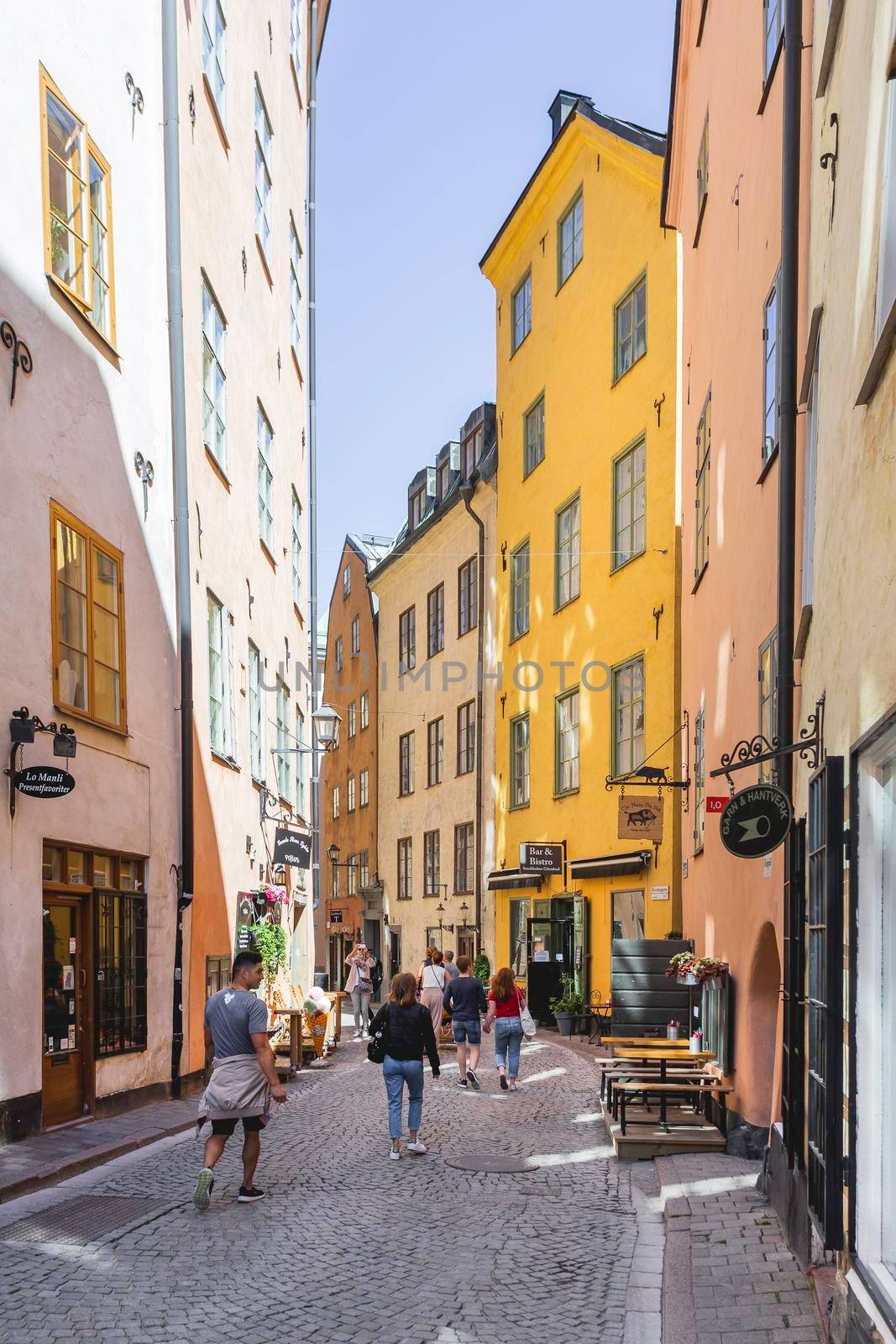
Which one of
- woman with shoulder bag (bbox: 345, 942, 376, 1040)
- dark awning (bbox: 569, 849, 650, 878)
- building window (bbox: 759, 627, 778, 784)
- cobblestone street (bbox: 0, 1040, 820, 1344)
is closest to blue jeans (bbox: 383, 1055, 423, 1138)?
cobblestone street (bbox: 0, 1040, 820, 1344)

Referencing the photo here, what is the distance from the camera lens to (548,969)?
75.3 ft

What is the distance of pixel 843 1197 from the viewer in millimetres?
5543

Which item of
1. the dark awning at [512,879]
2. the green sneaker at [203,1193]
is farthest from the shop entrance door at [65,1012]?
the dark awning at [512,879]

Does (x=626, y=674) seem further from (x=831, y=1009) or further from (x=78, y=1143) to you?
(x=831, y=1009)

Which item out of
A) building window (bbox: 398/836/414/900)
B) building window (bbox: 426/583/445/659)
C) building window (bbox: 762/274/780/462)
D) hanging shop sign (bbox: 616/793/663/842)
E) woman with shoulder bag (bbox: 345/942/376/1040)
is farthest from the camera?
building window (bbox: 398/836/414/900)

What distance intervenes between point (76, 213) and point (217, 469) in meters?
4.97

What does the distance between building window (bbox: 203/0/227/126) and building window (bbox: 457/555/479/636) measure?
50.4 feet

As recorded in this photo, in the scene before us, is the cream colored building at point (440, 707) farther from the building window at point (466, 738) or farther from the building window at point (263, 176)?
the building window at point (263, 176)

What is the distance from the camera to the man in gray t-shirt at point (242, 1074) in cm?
862

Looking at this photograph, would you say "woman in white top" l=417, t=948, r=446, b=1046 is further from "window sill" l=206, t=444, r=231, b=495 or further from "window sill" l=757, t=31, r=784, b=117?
"window sill" l=757, t=31, r=784, b=117

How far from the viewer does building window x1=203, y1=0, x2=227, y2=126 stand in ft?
54.0

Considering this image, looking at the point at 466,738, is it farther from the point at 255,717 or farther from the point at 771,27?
Answer: the point at 771,27

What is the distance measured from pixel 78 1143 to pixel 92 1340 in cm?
467

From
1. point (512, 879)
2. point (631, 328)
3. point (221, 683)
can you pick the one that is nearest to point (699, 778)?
point (221, 683)
